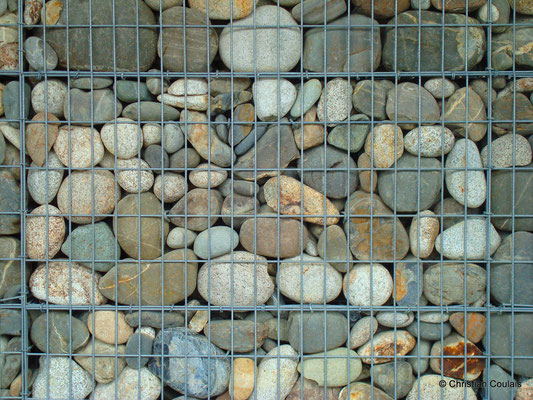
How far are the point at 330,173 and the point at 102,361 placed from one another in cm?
90

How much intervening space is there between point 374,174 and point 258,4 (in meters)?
0.63

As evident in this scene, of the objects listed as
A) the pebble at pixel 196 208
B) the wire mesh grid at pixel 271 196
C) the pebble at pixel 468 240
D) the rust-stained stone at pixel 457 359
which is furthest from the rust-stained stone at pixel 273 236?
the rust-stained stone at pixel 457 359

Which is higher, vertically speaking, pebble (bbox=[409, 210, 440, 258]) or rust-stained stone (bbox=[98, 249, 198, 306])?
pebble (bbox=[409, 210, 440, 258])

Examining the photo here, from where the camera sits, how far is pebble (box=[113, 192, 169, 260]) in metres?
1.49

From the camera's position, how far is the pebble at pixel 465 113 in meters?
1.48

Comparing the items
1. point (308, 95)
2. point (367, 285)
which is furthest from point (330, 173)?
point (367, 285)

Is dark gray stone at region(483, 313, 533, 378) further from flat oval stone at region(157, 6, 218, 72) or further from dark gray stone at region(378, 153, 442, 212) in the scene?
flat oval stone at region(157, 6, 218, 72)

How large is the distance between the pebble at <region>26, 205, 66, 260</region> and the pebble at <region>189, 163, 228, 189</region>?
426 mm

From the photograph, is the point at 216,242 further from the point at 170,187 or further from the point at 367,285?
the point at 367,285

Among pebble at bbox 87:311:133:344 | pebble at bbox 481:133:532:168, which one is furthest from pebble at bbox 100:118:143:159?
pebble at bbox 481:133:532:168

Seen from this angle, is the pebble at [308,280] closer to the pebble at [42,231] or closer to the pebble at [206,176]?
the pebble at [206,176]

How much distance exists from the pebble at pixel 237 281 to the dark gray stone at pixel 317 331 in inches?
5.0

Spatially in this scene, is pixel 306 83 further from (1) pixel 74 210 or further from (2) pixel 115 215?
(1) pixel 74 210

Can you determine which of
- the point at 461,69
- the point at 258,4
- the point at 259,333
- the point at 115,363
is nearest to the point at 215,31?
the point at 258,4
